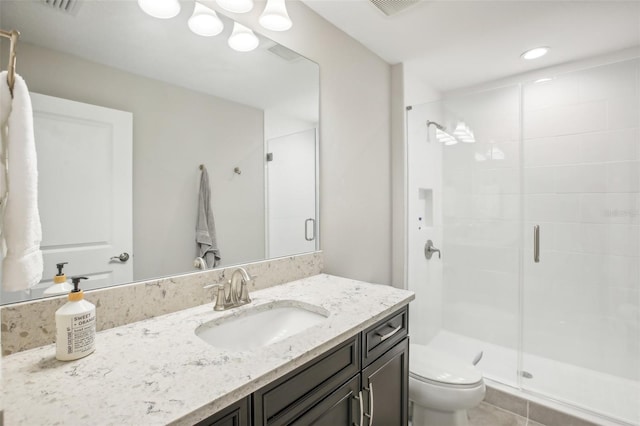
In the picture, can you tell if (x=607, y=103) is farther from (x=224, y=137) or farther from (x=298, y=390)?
(x=298, y=390)

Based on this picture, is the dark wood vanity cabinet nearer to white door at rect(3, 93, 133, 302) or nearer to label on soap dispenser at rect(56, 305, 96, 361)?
label on soap dispenser at rect(56, 305, 96, 361)

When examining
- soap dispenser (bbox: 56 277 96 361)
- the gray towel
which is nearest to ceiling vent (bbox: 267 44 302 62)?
the gray towel

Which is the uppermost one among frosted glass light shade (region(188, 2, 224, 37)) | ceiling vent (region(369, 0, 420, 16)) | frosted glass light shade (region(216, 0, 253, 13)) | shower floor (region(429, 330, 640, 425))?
ceiling vent (region(369, 0, 420, 16))

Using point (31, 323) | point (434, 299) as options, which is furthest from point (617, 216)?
point (31, 323)

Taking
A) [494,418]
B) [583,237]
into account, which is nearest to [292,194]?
[494,418]

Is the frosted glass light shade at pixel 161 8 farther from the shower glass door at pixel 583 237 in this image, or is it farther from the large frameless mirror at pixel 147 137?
the shower glass door at pixel 583 237

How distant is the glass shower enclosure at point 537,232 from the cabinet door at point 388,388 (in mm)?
1171

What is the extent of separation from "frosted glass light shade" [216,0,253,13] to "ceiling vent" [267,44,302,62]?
253 mm

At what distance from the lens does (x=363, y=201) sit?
2.09 m

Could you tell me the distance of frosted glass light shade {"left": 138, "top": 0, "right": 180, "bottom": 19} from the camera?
3.53 feet

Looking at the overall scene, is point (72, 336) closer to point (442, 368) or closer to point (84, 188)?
point (84, 188)

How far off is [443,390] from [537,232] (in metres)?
1.47

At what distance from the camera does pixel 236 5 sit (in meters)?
1.23

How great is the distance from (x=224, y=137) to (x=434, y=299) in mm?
2235
